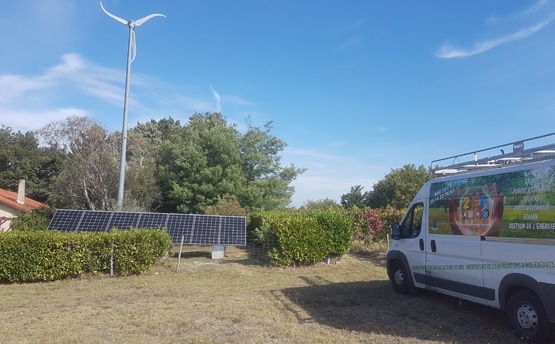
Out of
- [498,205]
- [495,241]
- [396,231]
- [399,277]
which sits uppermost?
[498,205]

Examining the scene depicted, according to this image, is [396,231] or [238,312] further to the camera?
[396,231]

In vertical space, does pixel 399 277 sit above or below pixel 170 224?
below

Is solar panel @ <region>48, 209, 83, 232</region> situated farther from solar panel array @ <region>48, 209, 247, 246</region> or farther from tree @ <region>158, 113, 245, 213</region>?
tree @ <region>158, 113, 245, 213</region>

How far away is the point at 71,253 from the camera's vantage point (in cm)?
1116

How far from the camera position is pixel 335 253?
13805 mm

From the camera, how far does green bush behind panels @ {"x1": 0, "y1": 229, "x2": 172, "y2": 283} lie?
1073 cm

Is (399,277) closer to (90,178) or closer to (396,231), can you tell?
(396,231)

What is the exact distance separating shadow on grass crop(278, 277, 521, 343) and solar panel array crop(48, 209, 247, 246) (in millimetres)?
6476

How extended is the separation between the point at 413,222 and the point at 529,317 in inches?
125

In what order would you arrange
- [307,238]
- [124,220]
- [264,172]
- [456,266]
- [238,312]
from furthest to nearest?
[264,172] < [124,220] < [307,238] < [238,312] < [456,266]

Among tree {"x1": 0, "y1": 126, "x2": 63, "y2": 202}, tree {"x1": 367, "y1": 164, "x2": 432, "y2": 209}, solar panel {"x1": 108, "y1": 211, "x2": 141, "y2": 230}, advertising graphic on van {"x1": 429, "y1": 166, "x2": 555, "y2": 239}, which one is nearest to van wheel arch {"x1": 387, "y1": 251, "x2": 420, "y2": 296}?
advertising graphic on van {"x1": 429, "y1": 166, "x2": 555, "y2": 239}

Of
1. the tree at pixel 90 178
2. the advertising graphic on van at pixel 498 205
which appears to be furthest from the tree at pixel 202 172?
the advertising graphic on van at pixel 498 205

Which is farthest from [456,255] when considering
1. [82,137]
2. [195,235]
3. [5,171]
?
[5,171]

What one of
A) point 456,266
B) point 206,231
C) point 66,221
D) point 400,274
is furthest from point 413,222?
point 66,221
